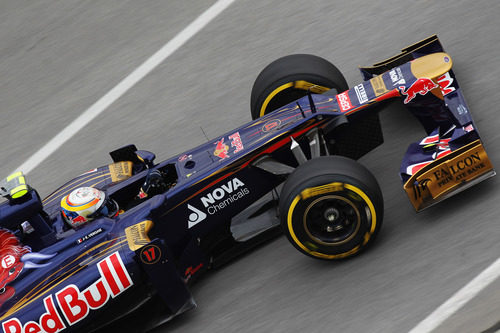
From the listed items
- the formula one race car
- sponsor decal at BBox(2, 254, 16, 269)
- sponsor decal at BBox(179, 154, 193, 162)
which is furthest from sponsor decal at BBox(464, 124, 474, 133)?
sponsor decal at BBox(2, 254, 16, 269)

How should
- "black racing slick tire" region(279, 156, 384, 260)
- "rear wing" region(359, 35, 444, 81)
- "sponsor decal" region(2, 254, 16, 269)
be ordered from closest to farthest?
"black racing slick tire" region(279, 156, 384, 260), "sponsor decal" region(2, 254, 16, 269), "rear wing" region(359, 35, 444, 81)

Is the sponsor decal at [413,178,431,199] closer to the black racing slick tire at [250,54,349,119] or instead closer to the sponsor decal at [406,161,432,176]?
the sponsor decal at [406,161,432,176]

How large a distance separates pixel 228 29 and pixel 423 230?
4.50m

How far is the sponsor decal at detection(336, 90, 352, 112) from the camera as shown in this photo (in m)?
6.06

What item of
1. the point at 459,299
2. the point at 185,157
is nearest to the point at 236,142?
the point at 185,157

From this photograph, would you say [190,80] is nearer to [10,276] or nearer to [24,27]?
[24,27]

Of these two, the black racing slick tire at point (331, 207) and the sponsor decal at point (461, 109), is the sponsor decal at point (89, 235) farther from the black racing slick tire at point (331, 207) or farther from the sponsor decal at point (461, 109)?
the sponsor decal at point (461, 109)

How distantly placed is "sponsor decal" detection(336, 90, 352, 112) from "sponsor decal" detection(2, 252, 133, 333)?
223cm

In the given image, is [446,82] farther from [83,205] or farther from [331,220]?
[83,205]

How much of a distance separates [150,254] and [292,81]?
2162mm

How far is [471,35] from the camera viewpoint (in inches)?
304

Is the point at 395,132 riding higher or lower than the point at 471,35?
lower

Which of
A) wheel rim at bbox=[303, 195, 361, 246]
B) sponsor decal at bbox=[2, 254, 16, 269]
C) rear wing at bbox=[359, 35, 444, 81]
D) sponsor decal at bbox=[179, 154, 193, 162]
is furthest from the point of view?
rear wing at bbox=[359, 35, 444, 81]

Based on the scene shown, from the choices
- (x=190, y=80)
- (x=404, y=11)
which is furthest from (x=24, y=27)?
(x=404, y=11)
